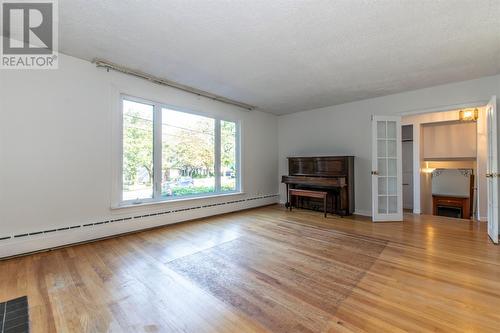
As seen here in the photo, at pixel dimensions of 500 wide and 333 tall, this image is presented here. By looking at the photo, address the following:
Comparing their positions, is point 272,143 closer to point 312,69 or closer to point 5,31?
point 312,69

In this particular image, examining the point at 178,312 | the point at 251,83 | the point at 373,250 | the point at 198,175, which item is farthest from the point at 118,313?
the point at 251,83

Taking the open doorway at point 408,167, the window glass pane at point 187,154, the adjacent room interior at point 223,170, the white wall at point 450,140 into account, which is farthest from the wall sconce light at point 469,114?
the window glass pane at point 187,154

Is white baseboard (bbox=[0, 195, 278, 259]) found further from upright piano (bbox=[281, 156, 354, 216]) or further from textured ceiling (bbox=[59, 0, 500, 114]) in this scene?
textured ceiling (bbox=[59, 0, 500, 114])

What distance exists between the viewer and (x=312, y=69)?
134 inches

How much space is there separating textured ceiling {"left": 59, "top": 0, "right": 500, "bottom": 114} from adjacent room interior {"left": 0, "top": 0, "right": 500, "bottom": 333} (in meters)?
0.02

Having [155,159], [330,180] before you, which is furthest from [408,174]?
[155,159]

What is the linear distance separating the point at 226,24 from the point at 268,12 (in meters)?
0.46

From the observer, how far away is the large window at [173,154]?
366cm

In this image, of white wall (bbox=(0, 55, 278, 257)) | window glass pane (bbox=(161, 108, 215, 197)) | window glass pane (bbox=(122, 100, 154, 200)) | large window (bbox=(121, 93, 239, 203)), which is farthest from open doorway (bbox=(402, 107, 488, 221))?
white wall (bbox=(0, 55, 278, 257))

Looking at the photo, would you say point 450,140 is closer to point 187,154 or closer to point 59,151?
point 187,154

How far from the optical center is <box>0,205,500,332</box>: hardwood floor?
1.55 metres

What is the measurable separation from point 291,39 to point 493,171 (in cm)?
344

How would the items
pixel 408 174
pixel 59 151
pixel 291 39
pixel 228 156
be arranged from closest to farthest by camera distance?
pixel 291 39 < pixel 59 151 < pixel 228 156 < pixel 408 174

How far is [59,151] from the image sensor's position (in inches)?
115
